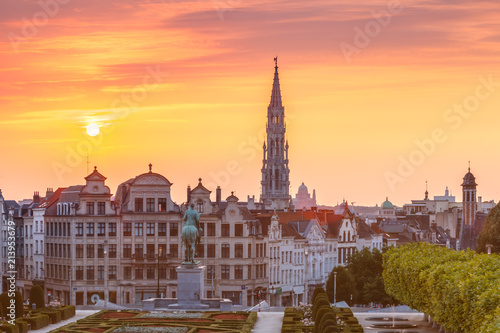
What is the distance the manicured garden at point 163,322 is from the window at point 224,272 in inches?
1797

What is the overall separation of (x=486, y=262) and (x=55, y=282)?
73.5m

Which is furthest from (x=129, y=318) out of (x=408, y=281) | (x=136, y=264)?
(x=136, y=264)

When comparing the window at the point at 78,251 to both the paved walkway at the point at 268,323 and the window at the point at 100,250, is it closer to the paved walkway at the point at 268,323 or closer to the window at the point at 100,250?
the window at the point at 100,250

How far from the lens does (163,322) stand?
3177 inches

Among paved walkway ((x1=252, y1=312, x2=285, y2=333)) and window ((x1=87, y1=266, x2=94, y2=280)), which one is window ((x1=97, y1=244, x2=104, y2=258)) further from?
paved walkway ((x1=252, y1=312, x2=285, y2=333))

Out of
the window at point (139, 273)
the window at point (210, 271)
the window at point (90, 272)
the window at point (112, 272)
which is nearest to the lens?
the window at point (90, 272)

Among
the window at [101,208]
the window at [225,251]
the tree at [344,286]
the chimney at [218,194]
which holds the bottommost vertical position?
the tree at [344,286]

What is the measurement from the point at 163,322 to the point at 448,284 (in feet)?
70.1

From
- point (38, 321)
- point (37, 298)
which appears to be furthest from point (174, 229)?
point (38, 321)

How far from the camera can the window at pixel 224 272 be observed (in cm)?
13450

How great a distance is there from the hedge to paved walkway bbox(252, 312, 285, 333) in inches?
326

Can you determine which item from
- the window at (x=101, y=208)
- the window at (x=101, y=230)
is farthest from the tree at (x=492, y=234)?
the window at (x=101, y=208)

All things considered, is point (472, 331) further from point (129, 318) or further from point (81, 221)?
point (81, 221)

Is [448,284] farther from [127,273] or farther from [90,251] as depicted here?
[90,251]
